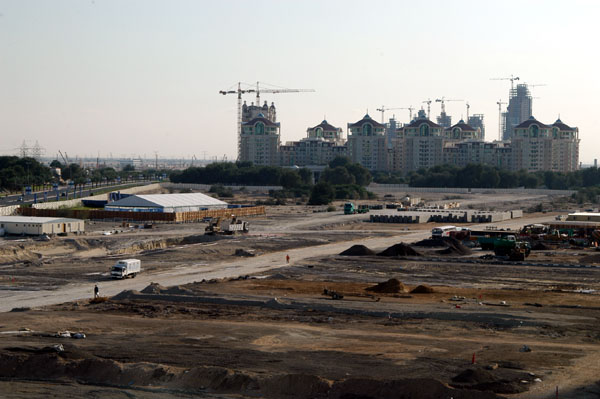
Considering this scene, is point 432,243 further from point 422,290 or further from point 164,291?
point 164,291

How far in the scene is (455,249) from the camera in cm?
6788

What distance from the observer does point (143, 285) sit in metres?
49.9

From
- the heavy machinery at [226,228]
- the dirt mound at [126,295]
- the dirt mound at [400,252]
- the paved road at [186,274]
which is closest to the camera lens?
the dirt mound at [126,295]

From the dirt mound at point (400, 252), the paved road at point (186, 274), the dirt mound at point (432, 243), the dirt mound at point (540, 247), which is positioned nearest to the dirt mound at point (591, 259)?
the dirt mound at point (540, 247)

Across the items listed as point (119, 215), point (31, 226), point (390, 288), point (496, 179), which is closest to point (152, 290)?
point (390, 288)

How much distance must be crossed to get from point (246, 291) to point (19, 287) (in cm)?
1331

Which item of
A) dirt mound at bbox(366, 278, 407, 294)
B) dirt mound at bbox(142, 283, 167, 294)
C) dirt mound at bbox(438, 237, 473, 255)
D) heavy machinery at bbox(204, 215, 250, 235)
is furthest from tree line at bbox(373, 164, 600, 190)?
dirt mound at bbox(142, 283, 167, 294)

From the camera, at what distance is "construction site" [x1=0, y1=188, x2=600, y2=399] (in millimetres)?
26906

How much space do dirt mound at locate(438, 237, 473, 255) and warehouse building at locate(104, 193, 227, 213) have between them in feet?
132

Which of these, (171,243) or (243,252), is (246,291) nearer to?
(243,252)

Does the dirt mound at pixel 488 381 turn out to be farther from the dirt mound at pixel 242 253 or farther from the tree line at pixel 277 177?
the tree line at pixel 277 177

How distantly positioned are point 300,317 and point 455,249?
106ft

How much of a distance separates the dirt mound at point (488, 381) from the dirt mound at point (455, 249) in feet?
133

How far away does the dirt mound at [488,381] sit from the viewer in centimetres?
2555
